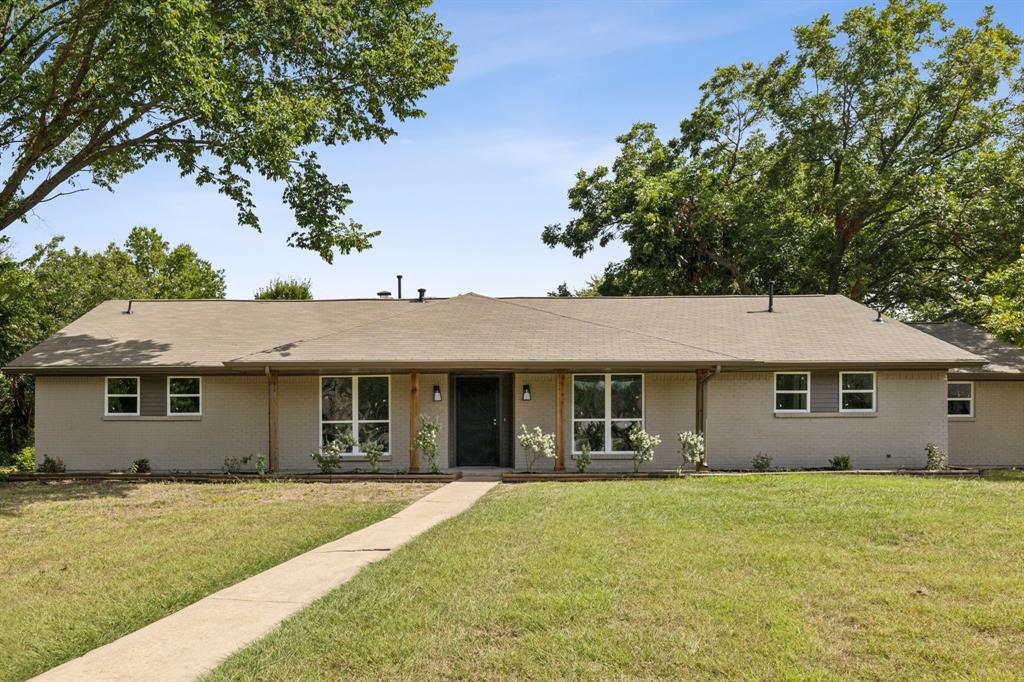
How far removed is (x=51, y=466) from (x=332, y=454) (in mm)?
6753

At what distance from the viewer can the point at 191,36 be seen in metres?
14.8

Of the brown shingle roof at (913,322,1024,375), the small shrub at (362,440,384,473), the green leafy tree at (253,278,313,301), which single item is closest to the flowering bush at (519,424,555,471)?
the small shrub at (362,440,384,473)

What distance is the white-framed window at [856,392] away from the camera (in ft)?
58.2

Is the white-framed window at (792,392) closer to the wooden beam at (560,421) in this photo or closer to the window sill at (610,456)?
the window sill at (610,456)

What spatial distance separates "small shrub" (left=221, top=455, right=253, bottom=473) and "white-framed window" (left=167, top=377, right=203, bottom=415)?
4.58ft

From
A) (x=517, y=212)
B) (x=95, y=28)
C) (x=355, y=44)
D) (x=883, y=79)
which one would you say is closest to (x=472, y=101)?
(x=355, y=44)

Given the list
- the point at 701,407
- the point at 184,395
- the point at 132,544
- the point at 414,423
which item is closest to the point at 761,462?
the point at 701,407

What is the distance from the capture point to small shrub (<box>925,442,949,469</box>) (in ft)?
56.5

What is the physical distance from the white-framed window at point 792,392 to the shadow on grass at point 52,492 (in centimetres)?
1350

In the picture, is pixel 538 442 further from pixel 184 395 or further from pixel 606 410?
pixel 184 395

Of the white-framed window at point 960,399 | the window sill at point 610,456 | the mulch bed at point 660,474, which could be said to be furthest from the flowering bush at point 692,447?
the white-framed window at point 960,399

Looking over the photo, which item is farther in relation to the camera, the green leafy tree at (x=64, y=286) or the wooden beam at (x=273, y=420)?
the green leafy tree at (x=64, y=286)

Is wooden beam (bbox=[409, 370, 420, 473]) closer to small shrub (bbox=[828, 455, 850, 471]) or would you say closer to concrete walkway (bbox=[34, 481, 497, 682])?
concrete walkway (bbox=[34, 481, 497, 682])

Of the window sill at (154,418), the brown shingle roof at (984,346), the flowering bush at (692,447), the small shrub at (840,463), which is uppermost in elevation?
the brown shingle roof at (984,346)
